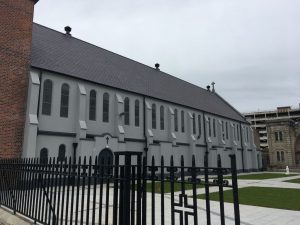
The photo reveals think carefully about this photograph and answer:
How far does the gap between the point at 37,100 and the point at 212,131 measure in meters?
27.1

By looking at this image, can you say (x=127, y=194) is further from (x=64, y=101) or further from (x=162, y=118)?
(x=162, y=118)

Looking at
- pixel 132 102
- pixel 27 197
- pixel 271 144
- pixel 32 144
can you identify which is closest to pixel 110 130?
pixel 132 102

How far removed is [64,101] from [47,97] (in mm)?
1442

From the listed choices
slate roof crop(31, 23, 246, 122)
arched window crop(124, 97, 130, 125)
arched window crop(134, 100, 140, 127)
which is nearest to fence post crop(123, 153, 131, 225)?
slate roof crop(31, 23, 246, 122)

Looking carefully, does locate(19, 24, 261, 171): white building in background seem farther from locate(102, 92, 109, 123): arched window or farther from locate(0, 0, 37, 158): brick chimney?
locate(0, 0, 37, 158): brick chimney

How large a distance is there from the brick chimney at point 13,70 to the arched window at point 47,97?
2.56 m

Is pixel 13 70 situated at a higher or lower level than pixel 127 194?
higher

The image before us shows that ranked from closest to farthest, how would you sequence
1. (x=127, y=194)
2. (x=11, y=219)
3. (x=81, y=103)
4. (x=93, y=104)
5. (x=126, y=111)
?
(x=127, y=194)
(x=11, y=219)
(x=81, y=103)
(x=93, y=104)
(x=126, y=111)

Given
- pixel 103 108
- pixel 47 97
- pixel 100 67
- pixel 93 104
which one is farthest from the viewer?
pixel 100 67

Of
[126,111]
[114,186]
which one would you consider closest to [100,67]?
[126,111]

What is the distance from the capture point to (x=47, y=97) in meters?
20.3

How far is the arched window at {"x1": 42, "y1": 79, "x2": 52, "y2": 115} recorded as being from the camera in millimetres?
19953

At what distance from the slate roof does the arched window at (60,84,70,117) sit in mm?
1196

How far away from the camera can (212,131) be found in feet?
130
